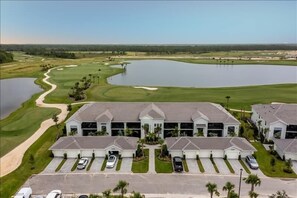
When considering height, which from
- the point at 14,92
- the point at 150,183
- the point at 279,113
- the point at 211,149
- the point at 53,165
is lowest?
the point at 150,183

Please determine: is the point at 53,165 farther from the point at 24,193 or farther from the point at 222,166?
the point at 222,166

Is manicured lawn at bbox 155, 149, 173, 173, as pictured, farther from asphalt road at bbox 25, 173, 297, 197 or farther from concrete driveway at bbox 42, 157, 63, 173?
concrete driveway at bbox 42, 157, 63, 173

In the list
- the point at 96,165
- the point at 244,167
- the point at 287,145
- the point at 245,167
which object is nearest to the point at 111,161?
the point at 96,165

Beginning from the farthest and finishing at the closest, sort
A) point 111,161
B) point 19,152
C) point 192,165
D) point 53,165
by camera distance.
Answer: point 19,152
point 53,165
point 111,161
point 192,165

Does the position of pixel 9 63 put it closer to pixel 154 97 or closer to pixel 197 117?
pixel 154 97

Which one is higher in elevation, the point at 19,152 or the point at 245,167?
the point at 19,152
